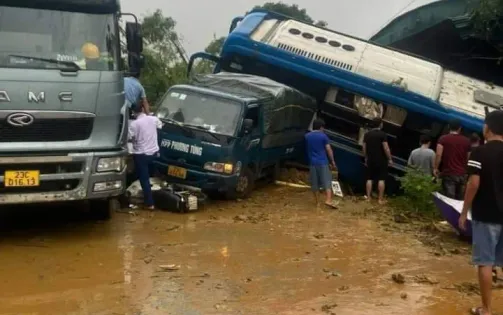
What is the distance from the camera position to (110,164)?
755 centimetres

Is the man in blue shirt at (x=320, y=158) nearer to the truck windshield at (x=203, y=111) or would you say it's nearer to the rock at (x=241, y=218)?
the truck windshield at (x=203, y=111)

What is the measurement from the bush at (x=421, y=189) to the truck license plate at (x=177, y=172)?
348cm

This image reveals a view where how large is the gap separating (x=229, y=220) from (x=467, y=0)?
9.61 m

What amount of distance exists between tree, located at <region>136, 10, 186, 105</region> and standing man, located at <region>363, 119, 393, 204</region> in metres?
16.6

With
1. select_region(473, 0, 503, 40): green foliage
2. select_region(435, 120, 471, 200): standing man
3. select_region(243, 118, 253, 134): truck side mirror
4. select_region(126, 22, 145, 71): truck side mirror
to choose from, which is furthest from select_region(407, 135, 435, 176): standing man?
select_region(126, 22, 145, 71): truck side mirror

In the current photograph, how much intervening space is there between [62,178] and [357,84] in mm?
7640

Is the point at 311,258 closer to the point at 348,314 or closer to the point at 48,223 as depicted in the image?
the point at 348,314

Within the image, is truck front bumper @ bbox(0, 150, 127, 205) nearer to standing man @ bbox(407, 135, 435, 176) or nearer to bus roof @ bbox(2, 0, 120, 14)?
bus roof @ bbox(2, 0, 120, 14)

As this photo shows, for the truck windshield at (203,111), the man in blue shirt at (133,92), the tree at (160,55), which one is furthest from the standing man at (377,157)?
the tree at (160,55)

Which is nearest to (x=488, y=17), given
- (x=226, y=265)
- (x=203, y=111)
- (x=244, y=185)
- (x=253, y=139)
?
(x=253, y=139)

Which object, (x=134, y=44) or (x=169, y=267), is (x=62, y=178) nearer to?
(x=169, y=267)

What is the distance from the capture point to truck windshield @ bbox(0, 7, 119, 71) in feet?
23.5

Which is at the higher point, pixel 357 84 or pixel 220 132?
pixel 357 84

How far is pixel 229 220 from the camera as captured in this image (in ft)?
32.1
